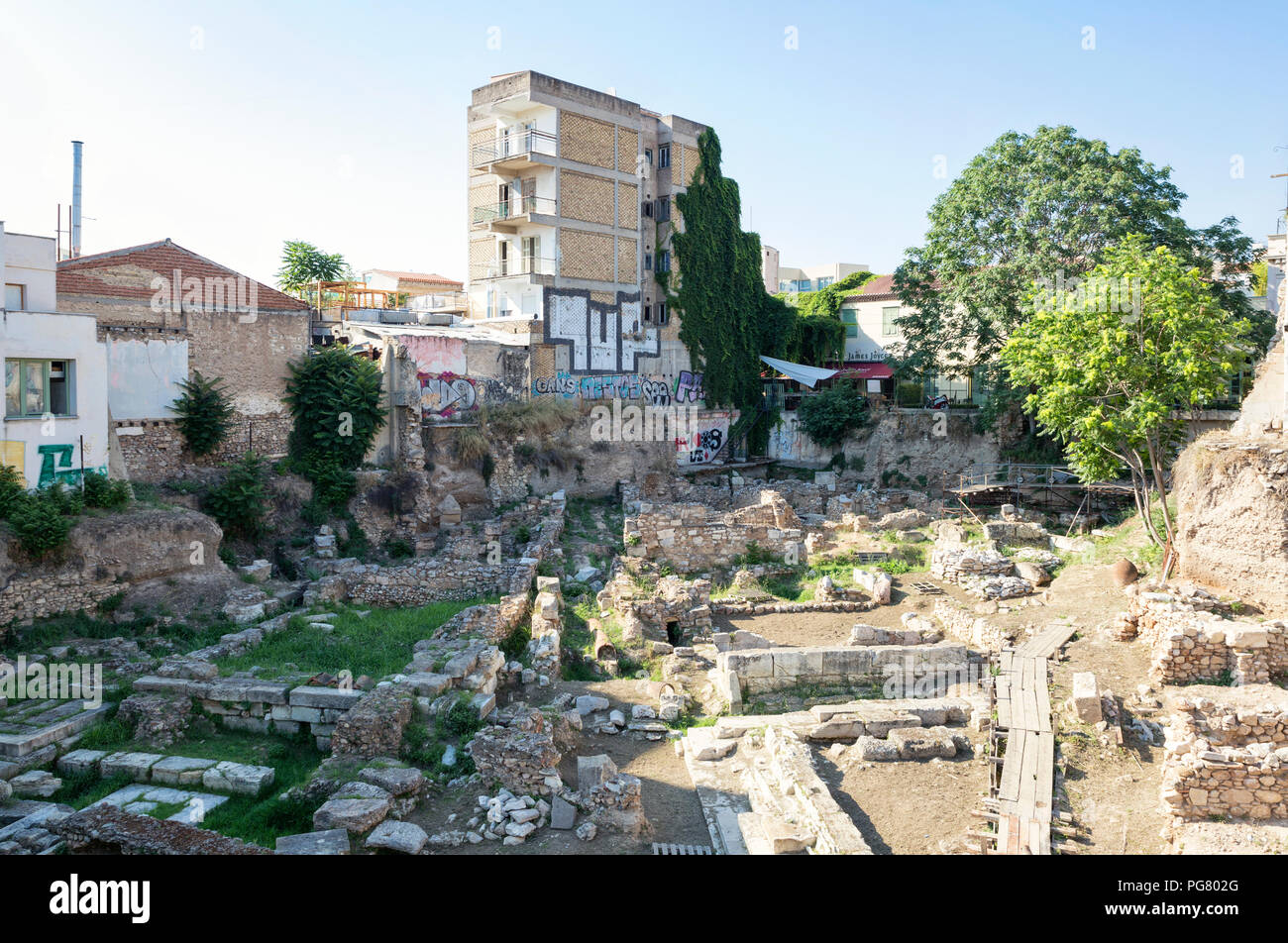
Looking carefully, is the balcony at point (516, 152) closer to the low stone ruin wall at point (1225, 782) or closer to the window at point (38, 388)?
the window at point (38, 388)

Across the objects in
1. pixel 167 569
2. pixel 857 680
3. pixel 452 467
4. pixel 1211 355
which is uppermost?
pixel 1211 355

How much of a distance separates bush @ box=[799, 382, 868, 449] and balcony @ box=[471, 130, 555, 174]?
47.7ft

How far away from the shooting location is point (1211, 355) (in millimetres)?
17172

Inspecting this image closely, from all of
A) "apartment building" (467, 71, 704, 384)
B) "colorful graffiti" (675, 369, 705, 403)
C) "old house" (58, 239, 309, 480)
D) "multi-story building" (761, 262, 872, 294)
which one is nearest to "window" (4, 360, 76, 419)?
"old house" (58, 239, 309, 480)

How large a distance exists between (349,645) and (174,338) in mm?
11057

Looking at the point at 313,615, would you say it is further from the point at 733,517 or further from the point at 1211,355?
the point at 1211,355

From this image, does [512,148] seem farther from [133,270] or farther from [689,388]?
[133,270]

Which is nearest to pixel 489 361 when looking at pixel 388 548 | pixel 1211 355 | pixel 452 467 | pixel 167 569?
pixel 452 467

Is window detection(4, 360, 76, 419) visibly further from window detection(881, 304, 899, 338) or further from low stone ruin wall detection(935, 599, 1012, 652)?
window detection(881, 304, 899, 338)

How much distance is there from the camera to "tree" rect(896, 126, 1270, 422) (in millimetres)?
26250

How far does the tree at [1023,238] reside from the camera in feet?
86.1

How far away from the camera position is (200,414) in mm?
20797

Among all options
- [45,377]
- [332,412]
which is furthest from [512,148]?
[45,377]

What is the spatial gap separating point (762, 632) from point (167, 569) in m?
11.3
